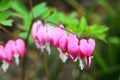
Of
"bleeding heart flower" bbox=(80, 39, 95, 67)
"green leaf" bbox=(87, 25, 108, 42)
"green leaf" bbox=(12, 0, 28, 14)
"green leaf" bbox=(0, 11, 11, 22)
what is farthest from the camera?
"green leaf" bbox=(12, 0, 28, 14)

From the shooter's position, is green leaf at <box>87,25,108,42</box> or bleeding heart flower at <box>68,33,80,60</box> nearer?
bleeding heart flower at <box>68,33,80,60</box>

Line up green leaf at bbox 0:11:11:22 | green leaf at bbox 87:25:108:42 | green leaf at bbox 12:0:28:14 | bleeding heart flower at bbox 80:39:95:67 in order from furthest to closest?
green leaf at bbox 12:0:28:14 < green leaf at bbox 87:25:108:42 < green leaf at bbox 0:11:11:22 < bleeding heart flower at bbox 80:39:95:67

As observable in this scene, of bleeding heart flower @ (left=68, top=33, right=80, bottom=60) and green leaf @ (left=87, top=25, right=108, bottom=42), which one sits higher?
bleeding heart flower @ (left=68, top=33, right=80, bottom=60)

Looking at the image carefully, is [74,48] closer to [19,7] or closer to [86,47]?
[86,47]

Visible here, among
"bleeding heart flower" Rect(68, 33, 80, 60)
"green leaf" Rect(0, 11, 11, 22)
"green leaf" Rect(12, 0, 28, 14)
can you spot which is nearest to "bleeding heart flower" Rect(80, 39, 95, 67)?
"bleeding heart flower" Rect(68, 33, 80, 60)

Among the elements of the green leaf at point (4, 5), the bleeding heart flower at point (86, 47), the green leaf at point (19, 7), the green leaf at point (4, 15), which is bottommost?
the green leaf at point (19, 7)

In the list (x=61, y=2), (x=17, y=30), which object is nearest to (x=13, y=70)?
(x=17, y=30)

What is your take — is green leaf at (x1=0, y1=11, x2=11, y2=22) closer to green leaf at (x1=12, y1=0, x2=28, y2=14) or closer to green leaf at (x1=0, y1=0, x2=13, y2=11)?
green leaf at (x1=0, y1=0, x2=13, y2=11)

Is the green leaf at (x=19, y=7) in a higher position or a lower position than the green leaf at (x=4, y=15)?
lower

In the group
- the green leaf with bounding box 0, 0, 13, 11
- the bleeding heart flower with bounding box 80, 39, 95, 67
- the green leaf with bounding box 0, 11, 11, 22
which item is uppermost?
the green leaf with bounding box 0, 0, 13, 11

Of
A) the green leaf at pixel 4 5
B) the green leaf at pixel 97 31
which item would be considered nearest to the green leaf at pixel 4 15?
the green leaf at pixel 4 5

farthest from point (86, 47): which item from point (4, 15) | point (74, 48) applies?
point (4, 15)

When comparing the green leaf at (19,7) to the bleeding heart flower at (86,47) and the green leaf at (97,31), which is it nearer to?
the green leaf at (97,31)

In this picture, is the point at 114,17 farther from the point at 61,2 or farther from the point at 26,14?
the point at 26,14
